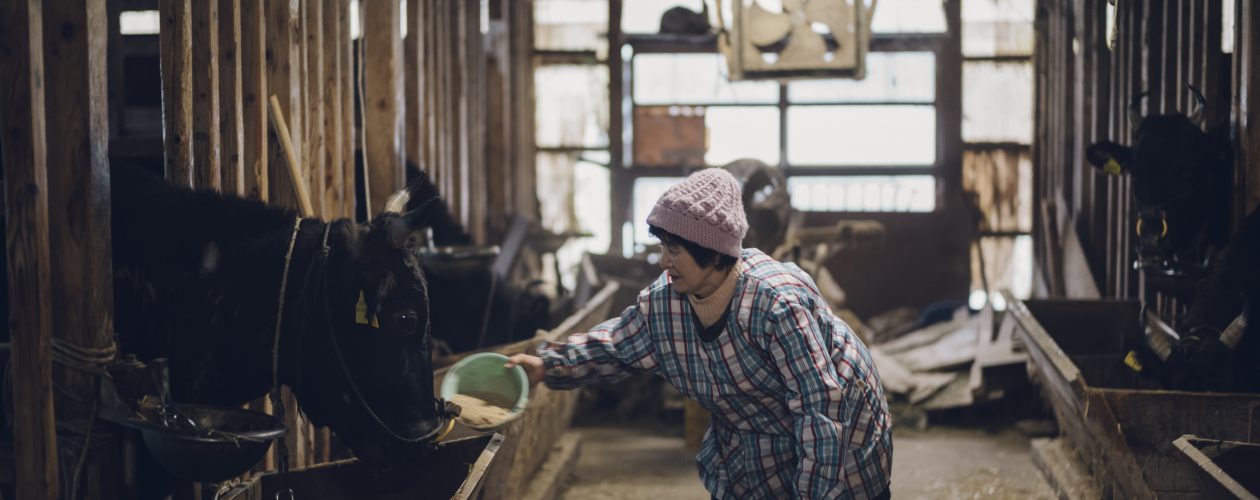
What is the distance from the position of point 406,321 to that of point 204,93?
1.52m

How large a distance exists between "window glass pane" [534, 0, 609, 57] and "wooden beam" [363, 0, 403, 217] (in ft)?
17.6

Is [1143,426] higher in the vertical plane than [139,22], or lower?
lower

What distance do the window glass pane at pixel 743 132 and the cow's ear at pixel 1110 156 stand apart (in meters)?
5.18

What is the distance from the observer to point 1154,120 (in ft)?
22.4

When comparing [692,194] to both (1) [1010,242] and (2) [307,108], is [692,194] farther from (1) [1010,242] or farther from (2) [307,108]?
(1) [1010,242]

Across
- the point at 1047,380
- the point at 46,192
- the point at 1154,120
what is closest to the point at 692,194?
the point at 46,192

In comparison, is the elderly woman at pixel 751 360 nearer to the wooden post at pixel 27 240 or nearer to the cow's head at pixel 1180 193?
the wooden post at pixel 27 240

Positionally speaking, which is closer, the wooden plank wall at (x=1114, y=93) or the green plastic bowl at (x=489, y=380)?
the green plastic bowl at (x=489, y=380)

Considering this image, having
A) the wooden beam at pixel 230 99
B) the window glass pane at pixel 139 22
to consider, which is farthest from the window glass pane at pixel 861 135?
the wooden beam at pixel 230 99

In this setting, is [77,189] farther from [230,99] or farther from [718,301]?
[718,301]

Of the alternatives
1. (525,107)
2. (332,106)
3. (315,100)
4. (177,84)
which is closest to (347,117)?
(332,106)

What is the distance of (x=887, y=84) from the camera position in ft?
40.8

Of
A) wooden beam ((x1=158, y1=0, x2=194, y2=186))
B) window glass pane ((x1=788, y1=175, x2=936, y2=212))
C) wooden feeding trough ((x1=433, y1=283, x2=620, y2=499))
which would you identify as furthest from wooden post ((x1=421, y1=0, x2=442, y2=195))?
window glass pane ((x1=788, y1=175, x2=936, y2=212))

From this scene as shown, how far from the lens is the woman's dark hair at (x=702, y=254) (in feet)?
11.8
